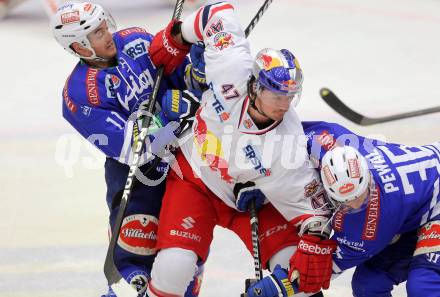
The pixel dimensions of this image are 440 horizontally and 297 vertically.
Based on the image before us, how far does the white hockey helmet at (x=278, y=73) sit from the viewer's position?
3510mm

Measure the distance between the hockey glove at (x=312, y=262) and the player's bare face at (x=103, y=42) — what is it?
1103mm

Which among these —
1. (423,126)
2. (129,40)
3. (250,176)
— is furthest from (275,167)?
(423,126)

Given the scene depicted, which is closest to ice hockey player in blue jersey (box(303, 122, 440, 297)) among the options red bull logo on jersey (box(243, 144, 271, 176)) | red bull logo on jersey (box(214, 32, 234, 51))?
red bull logo on jersey (box(243, 144, 271, 176))

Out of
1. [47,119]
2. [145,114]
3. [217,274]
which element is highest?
[145,114]

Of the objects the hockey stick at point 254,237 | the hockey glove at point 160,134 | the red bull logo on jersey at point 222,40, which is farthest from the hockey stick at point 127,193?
the hockey stick at point 254,237

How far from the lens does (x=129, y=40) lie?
415cm

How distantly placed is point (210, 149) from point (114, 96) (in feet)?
1.61

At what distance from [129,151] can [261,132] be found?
599mm

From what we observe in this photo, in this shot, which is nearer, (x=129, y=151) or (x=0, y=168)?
(x=129, y=151)

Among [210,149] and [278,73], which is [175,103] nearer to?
[210,149]

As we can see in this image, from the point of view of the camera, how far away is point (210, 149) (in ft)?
12.4

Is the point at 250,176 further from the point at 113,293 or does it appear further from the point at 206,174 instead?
the point at 113,293

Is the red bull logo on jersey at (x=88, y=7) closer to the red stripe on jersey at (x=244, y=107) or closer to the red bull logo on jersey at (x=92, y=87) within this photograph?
the red bull logo on jersey at (x=92, y=87)

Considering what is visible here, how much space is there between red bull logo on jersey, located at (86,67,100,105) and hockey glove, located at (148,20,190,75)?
0.26m
